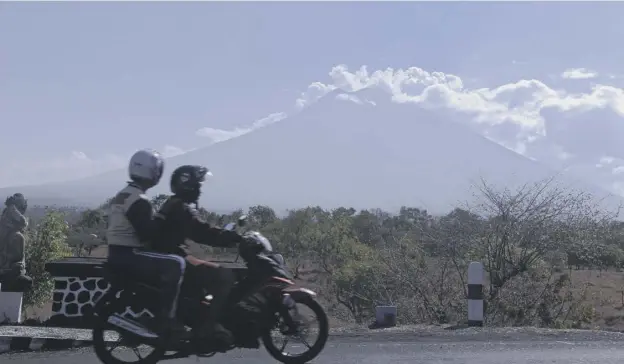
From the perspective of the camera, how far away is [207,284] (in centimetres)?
628

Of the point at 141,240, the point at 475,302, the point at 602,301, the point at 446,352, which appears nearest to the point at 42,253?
the point at 475,302

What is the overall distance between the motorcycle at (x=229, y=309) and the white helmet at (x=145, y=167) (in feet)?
2.46

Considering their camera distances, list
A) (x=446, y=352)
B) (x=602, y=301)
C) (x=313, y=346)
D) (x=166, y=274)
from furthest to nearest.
→ (x=602, y=301) → (x=446, y=352) → (x=313, y=346) → (x=166, y=274)

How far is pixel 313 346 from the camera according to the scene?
21.8 ft

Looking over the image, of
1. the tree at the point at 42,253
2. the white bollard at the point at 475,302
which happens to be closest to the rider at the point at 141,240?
the white bollard at the point at 475,302

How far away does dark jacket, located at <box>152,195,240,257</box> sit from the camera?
6.25 meters

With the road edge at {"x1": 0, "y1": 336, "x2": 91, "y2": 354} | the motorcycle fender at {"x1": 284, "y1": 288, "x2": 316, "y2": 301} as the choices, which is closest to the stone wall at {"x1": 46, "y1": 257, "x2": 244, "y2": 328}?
the road edge at {"x1": 0, "y1": 336, "x2": 91, "y2": 354}

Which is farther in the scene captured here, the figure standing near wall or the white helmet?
the figure standing near wall

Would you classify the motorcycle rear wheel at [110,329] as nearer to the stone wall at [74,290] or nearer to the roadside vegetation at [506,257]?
the stone wall at [74,290]

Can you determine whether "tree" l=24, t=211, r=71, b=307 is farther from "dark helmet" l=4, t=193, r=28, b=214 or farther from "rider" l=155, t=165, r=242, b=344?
"rider" l=155, t=165, r=242, b=344

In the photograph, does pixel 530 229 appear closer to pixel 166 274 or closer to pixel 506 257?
pixel 506 257

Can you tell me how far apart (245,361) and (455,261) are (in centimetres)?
814

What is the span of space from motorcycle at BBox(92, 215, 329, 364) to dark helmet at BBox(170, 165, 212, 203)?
0.40m

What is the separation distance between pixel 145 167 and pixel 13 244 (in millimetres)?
5034
